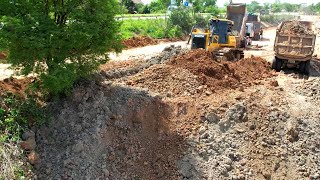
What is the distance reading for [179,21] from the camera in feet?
95.2

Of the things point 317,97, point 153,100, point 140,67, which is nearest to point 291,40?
point 317,97

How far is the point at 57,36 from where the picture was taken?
8.08 meters

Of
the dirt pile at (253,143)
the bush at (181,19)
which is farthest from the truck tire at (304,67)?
the bush at (181,19)

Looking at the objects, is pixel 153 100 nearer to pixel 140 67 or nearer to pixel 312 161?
pixel 140 67

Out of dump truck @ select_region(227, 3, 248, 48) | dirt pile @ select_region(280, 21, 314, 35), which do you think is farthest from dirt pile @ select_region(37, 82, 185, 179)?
dump truck @ select_region(227, 3, 248, 48)

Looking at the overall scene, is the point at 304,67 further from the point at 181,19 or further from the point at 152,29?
the point at 181,19

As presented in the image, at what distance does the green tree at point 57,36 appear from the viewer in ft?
25.8

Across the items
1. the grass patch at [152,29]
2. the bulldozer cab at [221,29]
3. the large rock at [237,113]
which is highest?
the bulldozer cab at [221,29]

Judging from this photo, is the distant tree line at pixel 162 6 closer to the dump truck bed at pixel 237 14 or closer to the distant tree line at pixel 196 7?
the distant tree line at pixel 196 7

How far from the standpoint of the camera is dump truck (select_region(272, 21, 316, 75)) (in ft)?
46.9

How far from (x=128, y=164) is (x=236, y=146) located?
2890mm

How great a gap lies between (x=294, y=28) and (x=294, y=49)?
1.23 meters

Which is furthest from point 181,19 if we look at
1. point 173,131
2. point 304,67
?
point 173,131

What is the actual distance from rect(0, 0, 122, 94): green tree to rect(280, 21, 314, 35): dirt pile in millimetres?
8685
